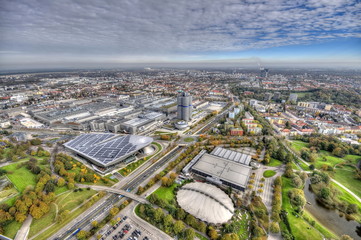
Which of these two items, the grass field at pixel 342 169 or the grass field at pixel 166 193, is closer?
the grass field at pixel 166 193

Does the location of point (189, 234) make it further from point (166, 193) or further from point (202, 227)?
point (166, 193)

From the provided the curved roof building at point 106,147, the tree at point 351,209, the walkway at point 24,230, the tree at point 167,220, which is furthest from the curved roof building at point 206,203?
the walkway at point 24,230

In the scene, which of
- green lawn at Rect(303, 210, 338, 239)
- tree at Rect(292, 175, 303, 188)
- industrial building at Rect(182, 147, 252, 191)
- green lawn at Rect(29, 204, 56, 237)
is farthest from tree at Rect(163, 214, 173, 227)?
tree at Rect(292, 175, 303, 188)

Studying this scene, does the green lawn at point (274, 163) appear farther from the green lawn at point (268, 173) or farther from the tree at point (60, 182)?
the tree at point (60, 182)

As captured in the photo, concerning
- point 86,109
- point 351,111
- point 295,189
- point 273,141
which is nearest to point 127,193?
point 295,189

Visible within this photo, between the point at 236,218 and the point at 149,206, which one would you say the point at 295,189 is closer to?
the point at 236,218

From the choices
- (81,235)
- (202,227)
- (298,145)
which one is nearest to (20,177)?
(81,235)
